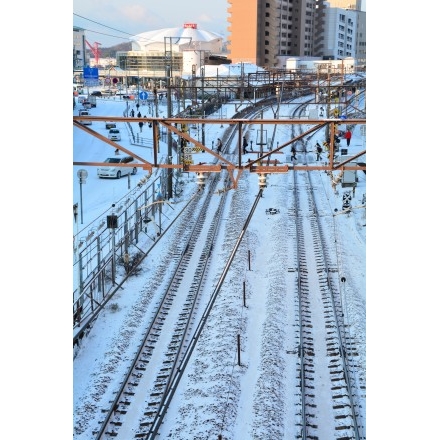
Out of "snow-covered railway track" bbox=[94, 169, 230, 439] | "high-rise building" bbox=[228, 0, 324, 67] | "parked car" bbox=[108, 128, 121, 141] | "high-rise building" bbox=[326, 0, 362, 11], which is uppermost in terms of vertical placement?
"high-rise building" bbox=[326, 0, 362, 11]

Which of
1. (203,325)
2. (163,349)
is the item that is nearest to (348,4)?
(163,349)

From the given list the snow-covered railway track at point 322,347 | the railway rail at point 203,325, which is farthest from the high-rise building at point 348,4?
the snow-covered railway track at point 322,347

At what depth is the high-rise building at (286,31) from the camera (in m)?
40.2

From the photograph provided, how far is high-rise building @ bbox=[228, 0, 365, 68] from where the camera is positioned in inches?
1581

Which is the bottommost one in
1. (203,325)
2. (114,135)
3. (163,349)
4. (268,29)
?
(163,349)

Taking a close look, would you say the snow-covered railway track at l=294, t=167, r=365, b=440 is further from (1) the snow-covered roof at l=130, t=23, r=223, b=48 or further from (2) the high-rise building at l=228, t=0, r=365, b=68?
(1) the snow-covered roof at l=130, t=23, r=223, b=48

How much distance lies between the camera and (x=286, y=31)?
43.6 meters

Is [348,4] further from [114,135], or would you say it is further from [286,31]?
[114,135]

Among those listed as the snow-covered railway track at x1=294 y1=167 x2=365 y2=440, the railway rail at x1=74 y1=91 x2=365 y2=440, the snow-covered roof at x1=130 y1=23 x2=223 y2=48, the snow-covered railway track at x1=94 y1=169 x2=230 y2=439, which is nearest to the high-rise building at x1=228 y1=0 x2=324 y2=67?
the snow-covered roof at x1=130 y1=23 x2=223 y2=48

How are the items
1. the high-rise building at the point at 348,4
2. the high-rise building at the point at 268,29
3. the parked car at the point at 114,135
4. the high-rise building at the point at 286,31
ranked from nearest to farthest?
the parked car at the point at 114,135 < the high-rise building at the point at 268,29 < the high-rise building at the point at 286,31 < the high-rise building at the point at 348,4

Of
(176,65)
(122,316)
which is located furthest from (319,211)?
(176,65)

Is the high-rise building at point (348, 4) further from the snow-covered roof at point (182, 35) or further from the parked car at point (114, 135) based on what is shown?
the parked car at point (114, 135)

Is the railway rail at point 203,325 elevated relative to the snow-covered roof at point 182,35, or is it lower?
lower
